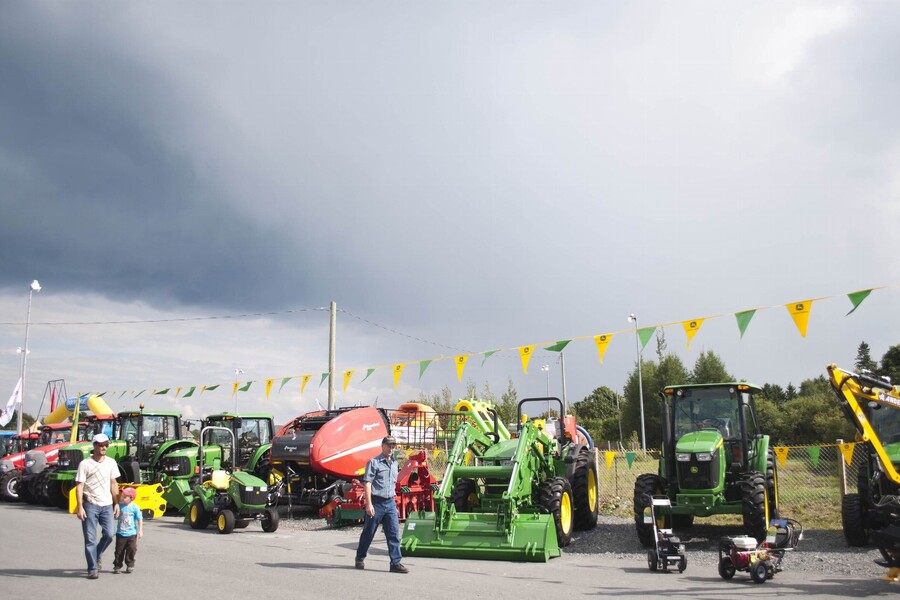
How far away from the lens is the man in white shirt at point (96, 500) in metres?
8.53

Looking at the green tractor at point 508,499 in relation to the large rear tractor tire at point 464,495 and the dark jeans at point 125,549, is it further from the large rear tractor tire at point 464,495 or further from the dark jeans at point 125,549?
the dark jeans at point 125,549

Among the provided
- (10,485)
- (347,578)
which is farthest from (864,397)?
(10,485)

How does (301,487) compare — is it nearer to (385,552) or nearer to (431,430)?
(431,430)

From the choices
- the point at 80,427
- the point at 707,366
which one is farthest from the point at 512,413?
the point at 80,427

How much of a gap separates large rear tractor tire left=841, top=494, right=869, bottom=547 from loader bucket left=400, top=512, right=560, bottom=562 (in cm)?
462

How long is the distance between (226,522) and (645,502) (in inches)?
312

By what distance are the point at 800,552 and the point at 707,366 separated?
42.7m

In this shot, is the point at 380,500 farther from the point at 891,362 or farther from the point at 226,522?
the point at 891,362

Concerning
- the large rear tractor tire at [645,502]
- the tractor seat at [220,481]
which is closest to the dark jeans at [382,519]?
the large rear tractor tire at [645,502]

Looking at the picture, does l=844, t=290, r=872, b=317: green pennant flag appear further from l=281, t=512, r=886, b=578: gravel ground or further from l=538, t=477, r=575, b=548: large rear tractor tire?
l=538, t=477, r=575, b=548: large rear tractor tire

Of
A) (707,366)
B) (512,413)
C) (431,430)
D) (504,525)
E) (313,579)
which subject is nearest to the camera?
(313,579)

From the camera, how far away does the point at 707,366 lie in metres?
51.4

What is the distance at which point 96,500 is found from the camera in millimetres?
8656

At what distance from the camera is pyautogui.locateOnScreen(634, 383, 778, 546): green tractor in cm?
1082
